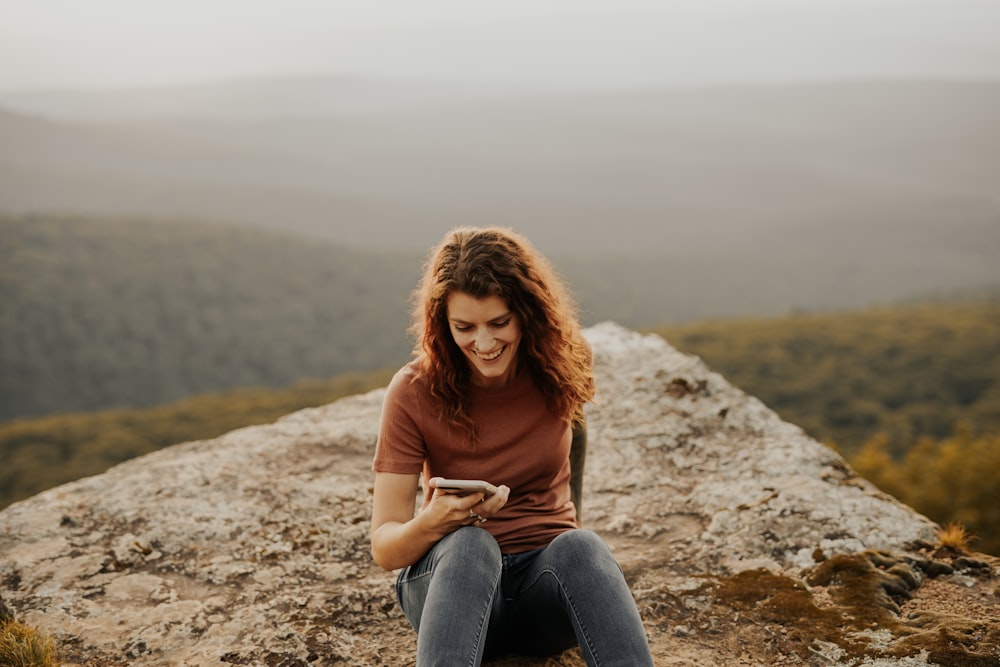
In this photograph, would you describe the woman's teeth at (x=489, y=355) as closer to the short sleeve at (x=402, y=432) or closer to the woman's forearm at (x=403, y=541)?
the short sleeve at (x=402, y=432)

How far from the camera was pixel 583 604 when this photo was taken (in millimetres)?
2854

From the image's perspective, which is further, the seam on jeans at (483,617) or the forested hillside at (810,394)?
the forested hillside at (810,394)

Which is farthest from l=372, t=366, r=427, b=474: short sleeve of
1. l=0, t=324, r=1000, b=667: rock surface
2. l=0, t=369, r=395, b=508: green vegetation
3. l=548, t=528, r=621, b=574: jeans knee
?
l=0, t=369, r=395, b=508: green vegetation

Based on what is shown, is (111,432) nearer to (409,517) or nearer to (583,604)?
(409,517)

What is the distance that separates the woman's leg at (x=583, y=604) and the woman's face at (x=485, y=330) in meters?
0.74

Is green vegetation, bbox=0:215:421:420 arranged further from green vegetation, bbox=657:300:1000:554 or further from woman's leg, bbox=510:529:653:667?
woman's leg, bbox=510:529:653:667

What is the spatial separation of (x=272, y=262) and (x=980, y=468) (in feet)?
248

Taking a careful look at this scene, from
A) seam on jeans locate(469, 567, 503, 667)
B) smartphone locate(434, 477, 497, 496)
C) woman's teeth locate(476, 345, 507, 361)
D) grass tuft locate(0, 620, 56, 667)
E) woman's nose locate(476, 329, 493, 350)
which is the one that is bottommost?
grass tuft locate(0, 620, 56, 667)

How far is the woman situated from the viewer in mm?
2850

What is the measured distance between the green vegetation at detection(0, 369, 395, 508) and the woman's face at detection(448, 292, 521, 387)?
35687 millimetres

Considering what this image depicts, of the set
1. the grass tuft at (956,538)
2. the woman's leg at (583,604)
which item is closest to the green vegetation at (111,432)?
the grass tuft at (956,538)

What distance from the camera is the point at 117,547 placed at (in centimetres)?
427

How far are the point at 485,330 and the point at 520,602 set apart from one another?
3.61 feet

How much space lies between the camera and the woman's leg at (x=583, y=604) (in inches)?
109
